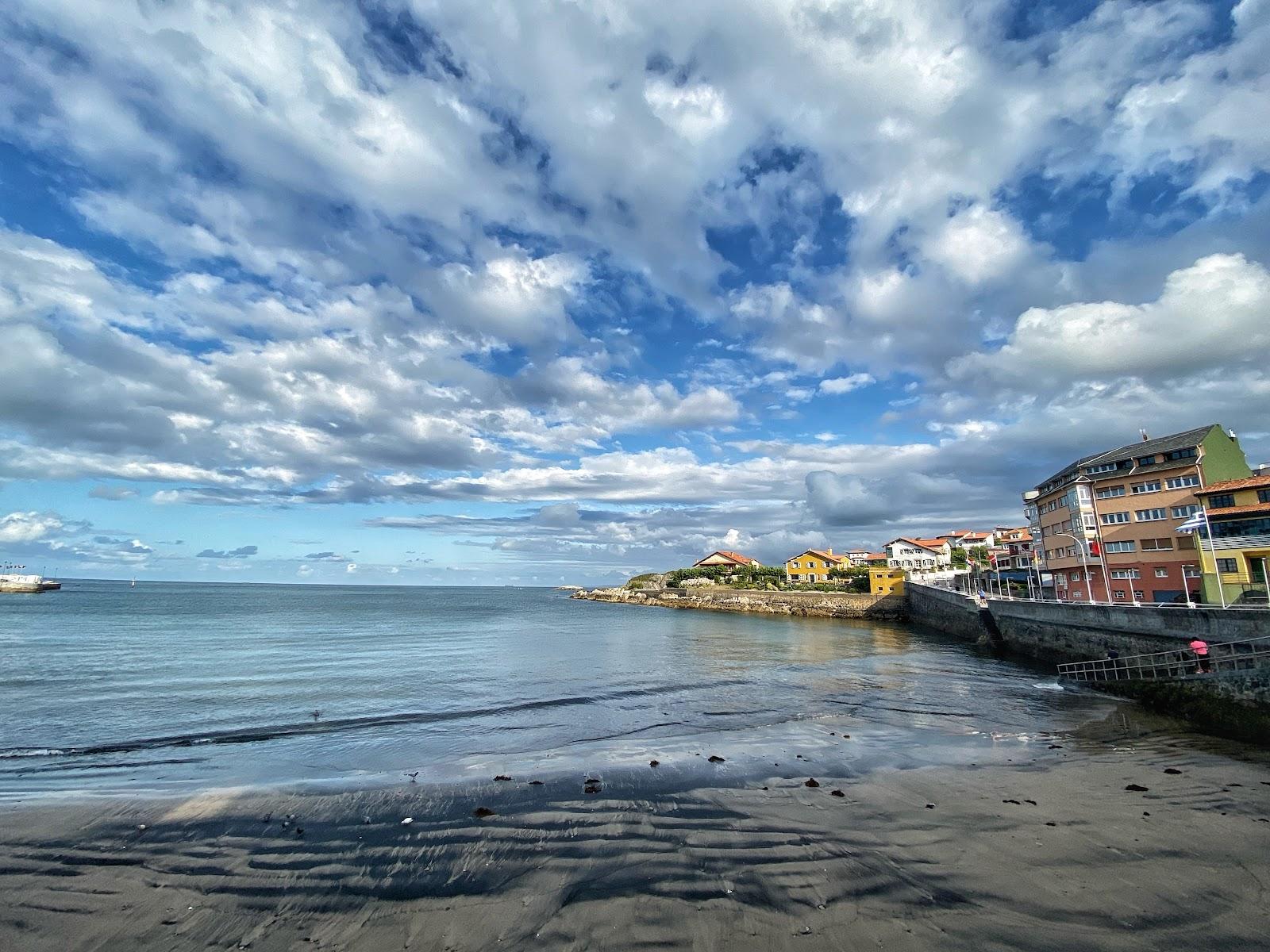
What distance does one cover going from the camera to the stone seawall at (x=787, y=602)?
289ft

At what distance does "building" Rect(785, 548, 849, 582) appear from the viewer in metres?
131

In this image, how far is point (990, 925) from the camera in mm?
7359

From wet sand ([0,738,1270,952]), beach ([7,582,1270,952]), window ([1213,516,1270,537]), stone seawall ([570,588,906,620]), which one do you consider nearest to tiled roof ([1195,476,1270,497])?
window ([1213,516,1270,537])

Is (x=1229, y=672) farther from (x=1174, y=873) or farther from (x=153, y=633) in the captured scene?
(x=153, y=633)

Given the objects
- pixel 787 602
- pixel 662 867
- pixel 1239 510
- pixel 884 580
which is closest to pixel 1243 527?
pixel 1239 510

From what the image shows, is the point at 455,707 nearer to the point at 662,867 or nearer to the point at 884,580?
the point at 662,867

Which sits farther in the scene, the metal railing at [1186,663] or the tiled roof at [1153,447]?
the tiled roof at [1153,447]

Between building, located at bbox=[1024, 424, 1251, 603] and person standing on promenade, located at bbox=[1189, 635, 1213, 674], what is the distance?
22487 millimetres

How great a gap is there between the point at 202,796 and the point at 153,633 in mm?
53144

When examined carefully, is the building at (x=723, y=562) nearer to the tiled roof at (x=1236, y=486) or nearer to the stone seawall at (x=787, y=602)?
the stone seawall at (x=787, y=602)

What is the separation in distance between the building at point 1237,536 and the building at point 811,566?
3624 inches

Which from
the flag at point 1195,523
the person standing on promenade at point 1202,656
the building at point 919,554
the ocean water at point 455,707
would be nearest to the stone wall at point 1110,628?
the person standing on promenade at point 1202,656

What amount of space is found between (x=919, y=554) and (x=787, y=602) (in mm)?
47400

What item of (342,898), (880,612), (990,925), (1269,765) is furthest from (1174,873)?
(880,612)
